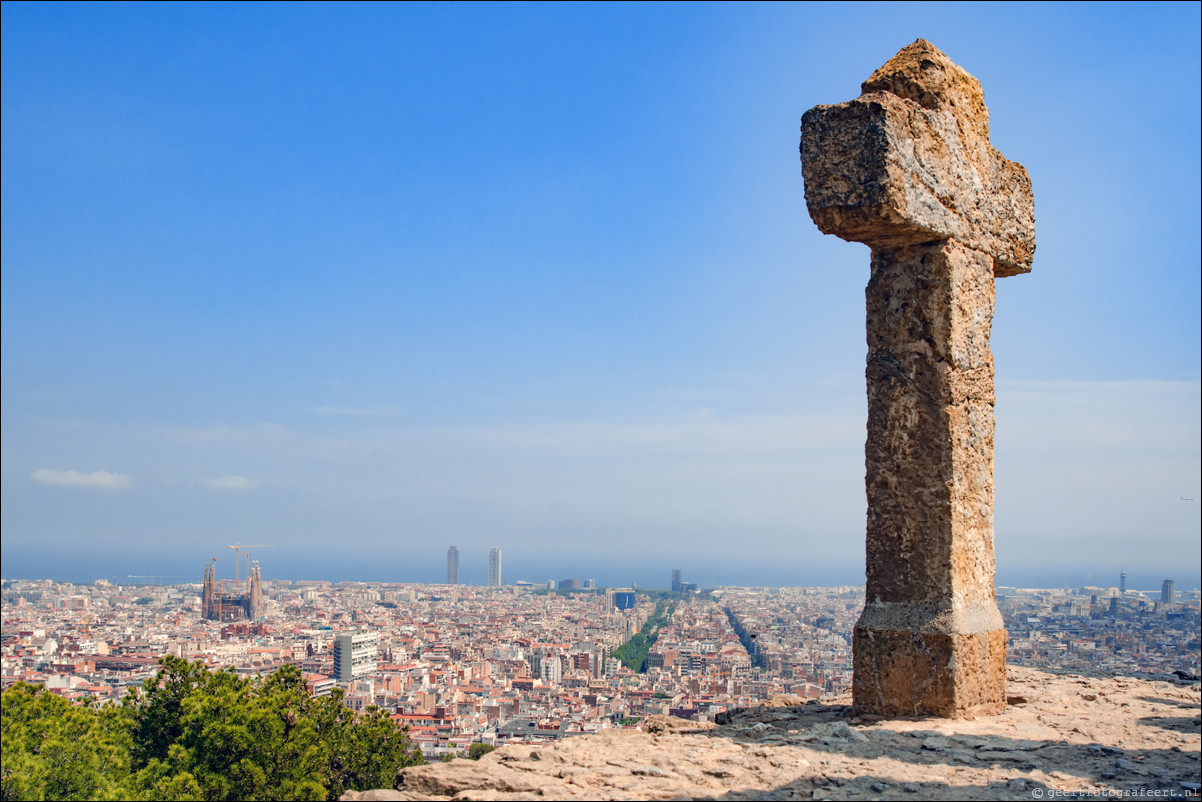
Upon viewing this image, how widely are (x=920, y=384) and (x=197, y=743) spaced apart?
5280 millimetres

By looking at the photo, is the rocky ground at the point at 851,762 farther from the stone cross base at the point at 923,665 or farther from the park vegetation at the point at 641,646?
the park vegetation at the point at 641,646

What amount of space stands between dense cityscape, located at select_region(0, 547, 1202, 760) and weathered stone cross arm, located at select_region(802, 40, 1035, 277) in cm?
348

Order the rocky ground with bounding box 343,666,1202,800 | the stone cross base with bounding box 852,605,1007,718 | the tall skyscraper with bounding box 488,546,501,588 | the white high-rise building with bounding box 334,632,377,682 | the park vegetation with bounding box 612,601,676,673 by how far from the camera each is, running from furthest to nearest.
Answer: the tall skyscraper with bounding box 488,546,501,588 < the park vegetation with bounding box 612,601,676,673 < the white high-rise building with bounding box 334,632,377,682 < the stone cross base with bounding box 852,605,1007,718 < the rocky ground with bounding box 343,666,1202,800

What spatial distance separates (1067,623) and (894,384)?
16482 millimetres

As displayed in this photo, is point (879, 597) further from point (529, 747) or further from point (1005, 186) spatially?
point (1005, 186)

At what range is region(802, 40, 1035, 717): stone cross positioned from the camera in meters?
5.17

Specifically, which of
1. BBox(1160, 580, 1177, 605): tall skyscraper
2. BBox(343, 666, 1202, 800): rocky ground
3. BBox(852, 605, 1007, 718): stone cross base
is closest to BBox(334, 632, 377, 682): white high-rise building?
BBox(852, 605, 1007, 718): stone cross base

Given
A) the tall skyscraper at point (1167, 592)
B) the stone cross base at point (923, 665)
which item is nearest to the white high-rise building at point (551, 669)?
the tall skyscraper at point (1167, 592)

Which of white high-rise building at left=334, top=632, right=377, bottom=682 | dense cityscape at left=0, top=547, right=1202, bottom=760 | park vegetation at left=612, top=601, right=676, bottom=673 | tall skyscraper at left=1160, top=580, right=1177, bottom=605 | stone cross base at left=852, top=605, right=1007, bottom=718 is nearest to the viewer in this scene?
stone cross base at left=852, top=605, right=1007, bottom=718

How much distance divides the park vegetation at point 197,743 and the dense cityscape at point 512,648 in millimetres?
578

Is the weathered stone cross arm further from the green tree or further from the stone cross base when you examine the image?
the green tree

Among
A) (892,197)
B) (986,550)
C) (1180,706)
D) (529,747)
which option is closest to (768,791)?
(529,747)

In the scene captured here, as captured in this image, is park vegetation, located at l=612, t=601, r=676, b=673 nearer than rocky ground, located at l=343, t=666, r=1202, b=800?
No

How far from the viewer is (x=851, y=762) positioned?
4168 millimetres
